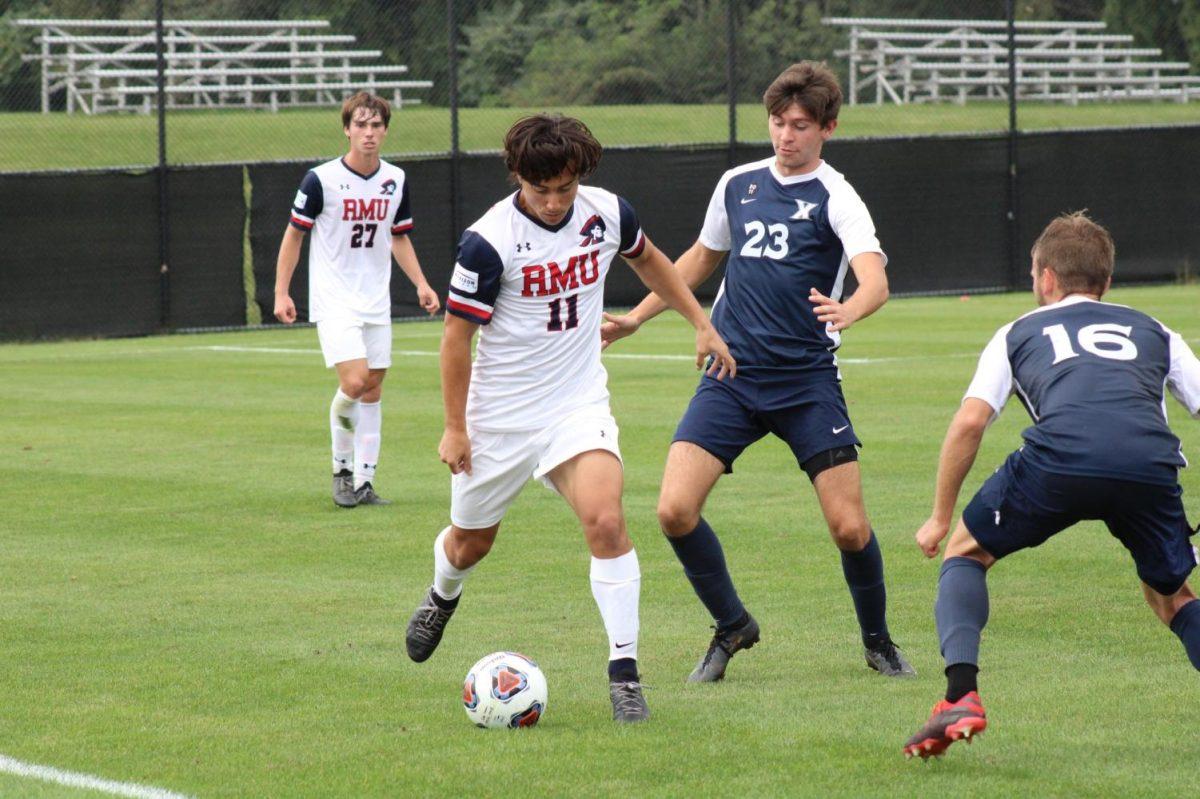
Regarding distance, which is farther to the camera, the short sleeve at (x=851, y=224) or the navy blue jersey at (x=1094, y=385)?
the short sleeve at (x=851, y=224)

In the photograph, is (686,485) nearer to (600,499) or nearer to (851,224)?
(600,499)

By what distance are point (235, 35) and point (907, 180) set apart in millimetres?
9599

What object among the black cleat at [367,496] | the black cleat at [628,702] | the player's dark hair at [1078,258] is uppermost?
the player's dark hair at [1078,258]

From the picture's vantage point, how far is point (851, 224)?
6.16 metres

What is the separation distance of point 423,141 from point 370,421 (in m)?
13.6

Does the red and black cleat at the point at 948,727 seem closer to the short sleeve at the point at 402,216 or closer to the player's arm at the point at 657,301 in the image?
the player's arm at the point at 657,301

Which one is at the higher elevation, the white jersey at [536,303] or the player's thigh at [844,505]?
the white jersey at [536,303]

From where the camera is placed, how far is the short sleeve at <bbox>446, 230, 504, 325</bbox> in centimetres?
553

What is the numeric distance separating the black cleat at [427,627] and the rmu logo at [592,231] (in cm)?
139

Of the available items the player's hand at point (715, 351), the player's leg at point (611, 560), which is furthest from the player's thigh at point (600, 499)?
the player's hand at point (715, 351)

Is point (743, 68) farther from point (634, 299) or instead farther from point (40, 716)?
point (40, 716)

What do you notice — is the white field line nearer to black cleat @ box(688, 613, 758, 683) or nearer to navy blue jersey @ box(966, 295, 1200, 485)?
black cleat @ box(688, 613, 758, 683)

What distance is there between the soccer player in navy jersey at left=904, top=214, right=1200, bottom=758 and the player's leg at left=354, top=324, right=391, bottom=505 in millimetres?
5362

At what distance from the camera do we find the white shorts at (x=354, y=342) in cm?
1016
